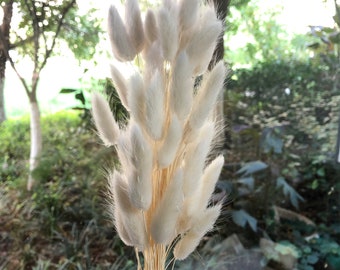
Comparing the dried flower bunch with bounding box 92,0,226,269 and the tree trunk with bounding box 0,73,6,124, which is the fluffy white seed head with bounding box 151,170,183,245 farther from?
the tree trunk with bounding box 0,73,6,124

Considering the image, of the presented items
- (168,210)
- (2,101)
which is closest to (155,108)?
(168,210)

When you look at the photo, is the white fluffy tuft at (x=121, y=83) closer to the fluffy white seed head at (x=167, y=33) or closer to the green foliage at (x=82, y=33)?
the fluffy white seed head at (x=167, y=33)

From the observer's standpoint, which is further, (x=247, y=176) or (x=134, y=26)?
(x=247, y=176)

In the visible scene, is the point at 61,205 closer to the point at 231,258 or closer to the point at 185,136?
the point at 231,258

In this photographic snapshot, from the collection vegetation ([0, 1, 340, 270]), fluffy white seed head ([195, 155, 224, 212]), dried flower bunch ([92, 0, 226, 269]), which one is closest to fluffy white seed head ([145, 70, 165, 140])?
dried flower bunch ([92, 0, 226, 269])

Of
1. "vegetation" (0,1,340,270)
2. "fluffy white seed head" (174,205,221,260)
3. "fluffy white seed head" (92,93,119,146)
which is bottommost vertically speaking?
"vegetation" (0,1,340,270)

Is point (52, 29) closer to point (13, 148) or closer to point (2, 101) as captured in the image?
point (2, 101)

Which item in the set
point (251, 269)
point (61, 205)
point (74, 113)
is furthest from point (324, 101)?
point (61, 205)
